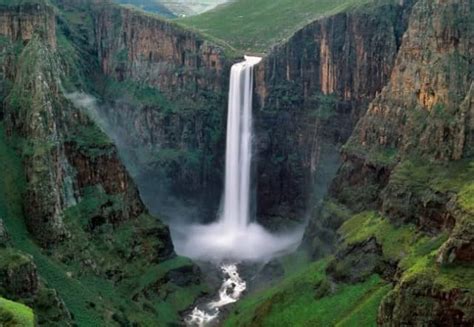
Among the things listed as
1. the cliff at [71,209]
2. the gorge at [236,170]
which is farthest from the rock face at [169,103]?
the cliff at [71,209]

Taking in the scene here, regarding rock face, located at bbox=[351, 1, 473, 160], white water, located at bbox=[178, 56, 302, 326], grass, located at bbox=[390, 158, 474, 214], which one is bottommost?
white water, located at bbox=[178, 56, 302, 326]

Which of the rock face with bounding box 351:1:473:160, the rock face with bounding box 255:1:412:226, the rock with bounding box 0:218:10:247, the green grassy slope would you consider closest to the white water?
the rock face with bounding box 255:1:412:226

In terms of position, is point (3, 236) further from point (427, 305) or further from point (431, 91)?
point (431, 91)

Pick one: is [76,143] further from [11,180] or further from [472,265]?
[472,265]

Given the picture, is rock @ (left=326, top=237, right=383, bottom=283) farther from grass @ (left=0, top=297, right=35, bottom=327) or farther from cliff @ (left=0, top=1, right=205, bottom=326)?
grass @ (left=0, top=297, right=35, bottom=327)

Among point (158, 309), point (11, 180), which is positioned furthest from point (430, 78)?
point (11, 180)

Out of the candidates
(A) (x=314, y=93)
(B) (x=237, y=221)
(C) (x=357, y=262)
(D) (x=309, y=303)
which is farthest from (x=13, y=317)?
(A) (x=314, y=93)

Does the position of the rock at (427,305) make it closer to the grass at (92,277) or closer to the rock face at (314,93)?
the grass at (92,277)
